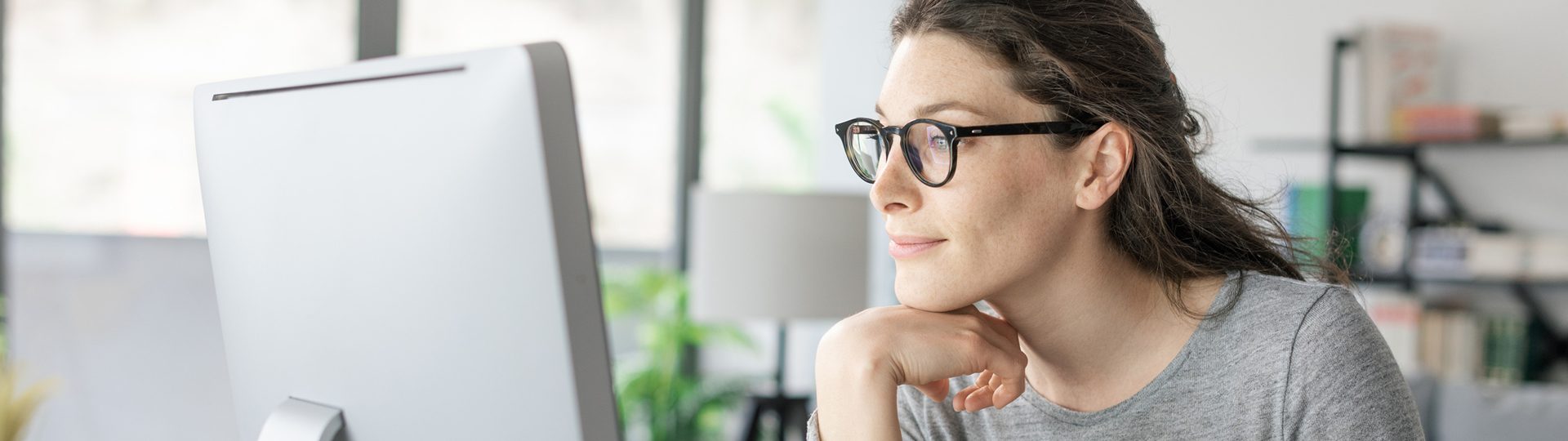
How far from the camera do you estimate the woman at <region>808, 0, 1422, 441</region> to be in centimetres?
115

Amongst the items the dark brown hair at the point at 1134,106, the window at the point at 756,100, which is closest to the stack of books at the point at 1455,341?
the window at the point at 756,100

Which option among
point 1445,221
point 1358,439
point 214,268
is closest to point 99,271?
point 214,268

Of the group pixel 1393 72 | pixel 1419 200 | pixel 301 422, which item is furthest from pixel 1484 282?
pixel 301 422

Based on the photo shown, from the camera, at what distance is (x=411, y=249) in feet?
2.21

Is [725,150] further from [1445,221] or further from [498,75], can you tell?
[498,75]

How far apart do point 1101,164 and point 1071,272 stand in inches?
5.1

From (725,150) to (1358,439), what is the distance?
391 cm

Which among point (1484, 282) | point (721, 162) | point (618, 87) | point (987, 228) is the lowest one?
point (1484, 282)

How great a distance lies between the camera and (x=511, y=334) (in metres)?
0.62

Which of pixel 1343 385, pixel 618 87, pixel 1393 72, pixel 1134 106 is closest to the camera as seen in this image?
pixel 1343 385

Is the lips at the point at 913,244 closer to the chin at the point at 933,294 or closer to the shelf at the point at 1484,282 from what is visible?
the chin at the point at 933,294

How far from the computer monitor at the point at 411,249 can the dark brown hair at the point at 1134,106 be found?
2.28 ft

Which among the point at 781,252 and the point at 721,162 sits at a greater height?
the point at 721,162

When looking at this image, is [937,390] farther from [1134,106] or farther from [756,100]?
[756,100]
